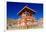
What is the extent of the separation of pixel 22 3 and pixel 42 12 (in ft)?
0.64

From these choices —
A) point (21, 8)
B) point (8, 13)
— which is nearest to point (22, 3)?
point (21, 8)

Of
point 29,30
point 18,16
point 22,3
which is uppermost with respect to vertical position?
point 22,3

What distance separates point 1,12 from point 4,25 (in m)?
0.11

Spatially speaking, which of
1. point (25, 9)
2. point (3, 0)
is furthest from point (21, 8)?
point (3, 0)

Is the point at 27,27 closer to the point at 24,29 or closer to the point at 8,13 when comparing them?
the point at 24,29

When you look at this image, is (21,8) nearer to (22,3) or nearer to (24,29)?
(22,3)

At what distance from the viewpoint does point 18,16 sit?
96 cm

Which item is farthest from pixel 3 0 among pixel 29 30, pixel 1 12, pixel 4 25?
pixel 29 30

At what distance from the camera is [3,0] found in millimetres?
926

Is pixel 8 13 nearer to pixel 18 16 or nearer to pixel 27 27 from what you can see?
pixel 18 16

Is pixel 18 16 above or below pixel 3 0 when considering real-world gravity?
below

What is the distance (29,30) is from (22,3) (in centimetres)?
24

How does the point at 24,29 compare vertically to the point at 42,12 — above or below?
below

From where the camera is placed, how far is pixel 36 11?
3.27 ft
